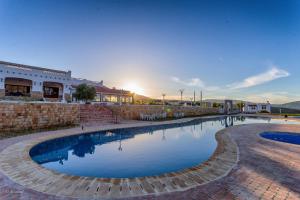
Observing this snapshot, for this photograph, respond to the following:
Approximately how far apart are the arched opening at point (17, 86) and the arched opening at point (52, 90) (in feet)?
5.70

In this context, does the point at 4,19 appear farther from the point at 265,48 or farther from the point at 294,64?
the point at 294,64

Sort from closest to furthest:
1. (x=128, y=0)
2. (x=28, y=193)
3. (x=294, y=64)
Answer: (x=28, y=193) → (x=128, y=0) → (x=294, y=64)

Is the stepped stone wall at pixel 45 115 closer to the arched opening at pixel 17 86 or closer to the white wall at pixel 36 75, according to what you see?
the white wall at pixel 36 75

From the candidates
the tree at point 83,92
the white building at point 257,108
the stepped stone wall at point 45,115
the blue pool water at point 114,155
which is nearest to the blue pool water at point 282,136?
the blue pool water at point 114,155

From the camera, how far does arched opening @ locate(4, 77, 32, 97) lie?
1748 centimetres

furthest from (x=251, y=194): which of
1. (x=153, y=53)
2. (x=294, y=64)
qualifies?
(x=294, y=64)

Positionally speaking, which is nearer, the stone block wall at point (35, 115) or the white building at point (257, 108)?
the stone block wall at point (35, 115)

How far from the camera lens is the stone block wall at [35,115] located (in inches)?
388

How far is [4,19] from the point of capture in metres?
A: 12.2

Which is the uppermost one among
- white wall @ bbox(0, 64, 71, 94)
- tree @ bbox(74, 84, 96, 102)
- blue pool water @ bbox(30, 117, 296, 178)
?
white wall @ bbox(0, 64, 71, 94)

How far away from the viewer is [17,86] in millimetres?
18297

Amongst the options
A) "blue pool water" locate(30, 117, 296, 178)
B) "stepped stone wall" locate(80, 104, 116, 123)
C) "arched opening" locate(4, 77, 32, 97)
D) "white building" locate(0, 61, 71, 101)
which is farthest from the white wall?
"blue pool water" locate(30, 117, 296, 178)

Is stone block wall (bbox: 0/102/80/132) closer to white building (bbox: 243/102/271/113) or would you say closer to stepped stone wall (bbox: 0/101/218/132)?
stepped stone wall (bbox: 0/101/218/132)

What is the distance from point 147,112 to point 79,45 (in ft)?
38.2
